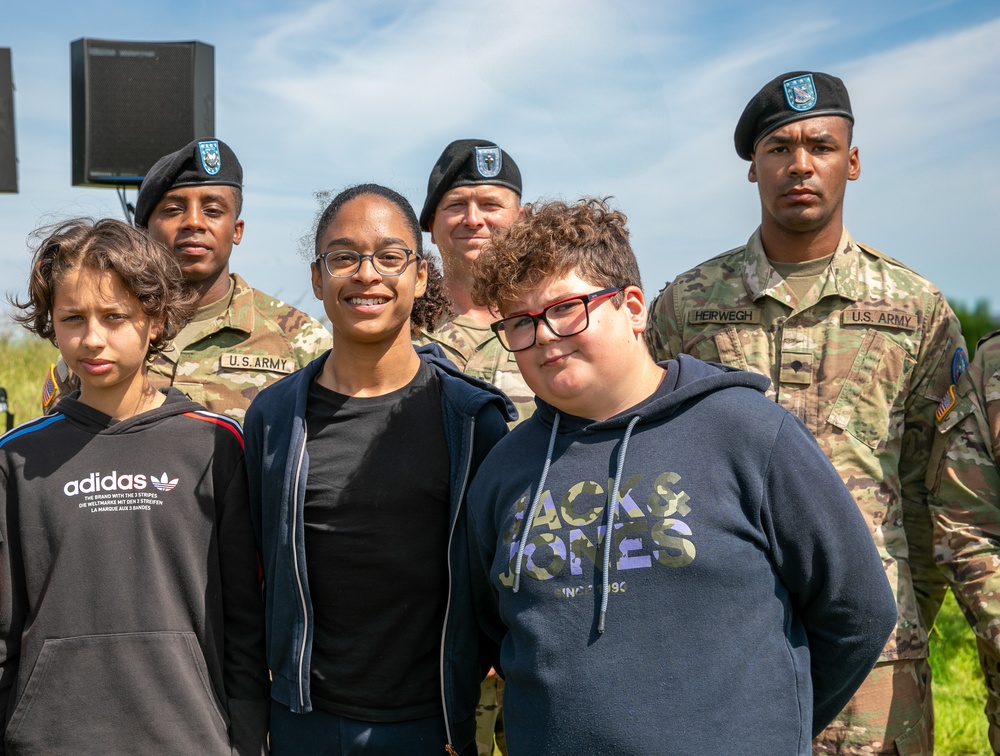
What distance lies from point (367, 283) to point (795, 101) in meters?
1.76

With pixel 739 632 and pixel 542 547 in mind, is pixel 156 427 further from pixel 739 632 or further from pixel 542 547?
pixel 739 632

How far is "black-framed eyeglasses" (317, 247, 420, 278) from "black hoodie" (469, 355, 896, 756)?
2.36ft

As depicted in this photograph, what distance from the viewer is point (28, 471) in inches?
93.7

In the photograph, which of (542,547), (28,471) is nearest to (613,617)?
(542,547)

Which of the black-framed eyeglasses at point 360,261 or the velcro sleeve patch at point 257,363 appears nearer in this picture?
the black-framed eyeglasses at point 360,261

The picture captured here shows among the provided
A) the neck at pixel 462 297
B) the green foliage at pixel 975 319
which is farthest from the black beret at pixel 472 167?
the green foliage at pixel 975 319

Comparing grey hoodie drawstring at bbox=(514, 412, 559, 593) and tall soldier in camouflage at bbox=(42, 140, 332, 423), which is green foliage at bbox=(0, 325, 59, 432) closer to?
tall soldier in camouflage at bbox=(42, 140, 332, 423)

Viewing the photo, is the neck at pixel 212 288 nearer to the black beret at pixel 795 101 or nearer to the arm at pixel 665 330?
the arm at pixel 665 330

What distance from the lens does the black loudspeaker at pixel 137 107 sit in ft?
18.8

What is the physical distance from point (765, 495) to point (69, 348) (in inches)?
67.8

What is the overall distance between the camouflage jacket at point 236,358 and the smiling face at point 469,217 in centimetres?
63

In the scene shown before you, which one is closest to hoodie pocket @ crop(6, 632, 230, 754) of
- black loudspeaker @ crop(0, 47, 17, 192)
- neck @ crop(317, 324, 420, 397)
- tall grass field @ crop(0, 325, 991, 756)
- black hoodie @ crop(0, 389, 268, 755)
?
black hoodie @ crop(0, 389, 268, 755)

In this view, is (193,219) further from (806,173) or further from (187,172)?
(806,173)

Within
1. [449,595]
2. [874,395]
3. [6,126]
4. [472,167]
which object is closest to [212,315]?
[472,167]
